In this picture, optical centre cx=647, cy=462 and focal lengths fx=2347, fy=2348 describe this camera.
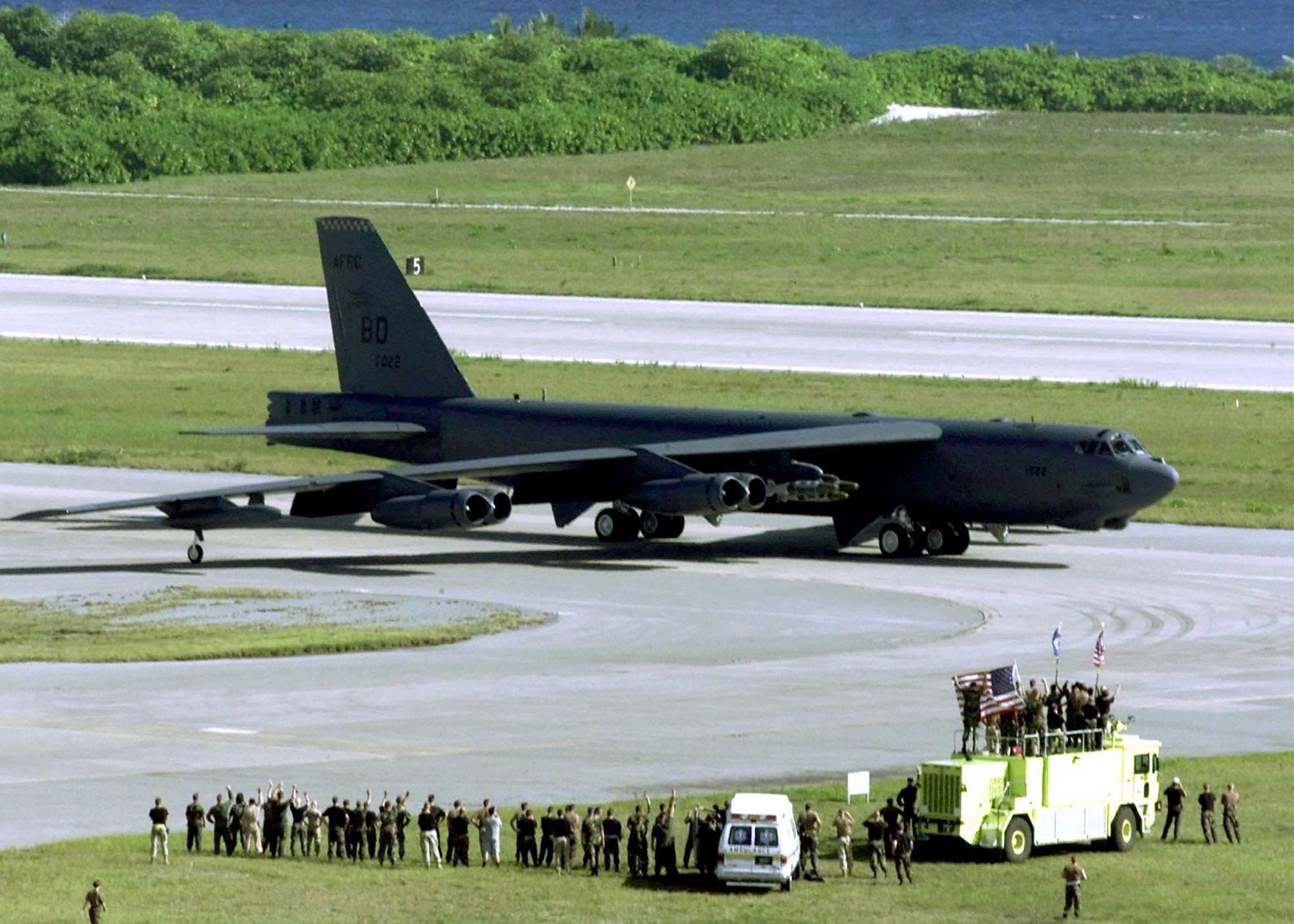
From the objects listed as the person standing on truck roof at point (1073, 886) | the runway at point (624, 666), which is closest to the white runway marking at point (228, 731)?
the runway at point (624, 666)

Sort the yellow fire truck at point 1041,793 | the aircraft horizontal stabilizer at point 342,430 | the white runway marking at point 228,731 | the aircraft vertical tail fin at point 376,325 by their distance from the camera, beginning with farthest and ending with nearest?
the aircraft vertical tail fin at point 376,325 → the aircraft horizontal stabilizer at point 342,430 → the white runway marking at point 228,731 → the yellow fire truck at point 1041,793

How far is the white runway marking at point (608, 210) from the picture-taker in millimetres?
119500

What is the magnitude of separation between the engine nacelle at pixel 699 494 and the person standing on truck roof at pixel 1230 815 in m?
20.5

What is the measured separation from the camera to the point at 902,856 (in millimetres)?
24891

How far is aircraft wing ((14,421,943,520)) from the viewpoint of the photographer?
46125 mm

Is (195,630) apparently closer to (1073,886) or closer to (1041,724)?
(1041,724)

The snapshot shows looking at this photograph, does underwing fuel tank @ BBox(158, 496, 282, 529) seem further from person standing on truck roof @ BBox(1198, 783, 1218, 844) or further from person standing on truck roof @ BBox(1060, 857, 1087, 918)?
person standing on truck roof @ BBox(1060, 857, 1087, 918)

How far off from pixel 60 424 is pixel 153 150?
74.9 meters

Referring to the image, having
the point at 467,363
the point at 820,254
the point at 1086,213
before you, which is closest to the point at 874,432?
the point at 467,363

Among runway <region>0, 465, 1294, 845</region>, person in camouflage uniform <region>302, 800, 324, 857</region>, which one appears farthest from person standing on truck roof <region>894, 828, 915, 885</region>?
person in camouflage uniform <region>302, 800, 324, 857</region>

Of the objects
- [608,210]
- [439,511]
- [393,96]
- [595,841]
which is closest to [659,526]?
[439,511]

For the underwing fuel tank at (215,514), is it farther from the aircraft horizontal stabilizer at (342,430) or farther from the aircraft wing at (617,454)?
the aircraft horizontal stabilizer at (342,430)

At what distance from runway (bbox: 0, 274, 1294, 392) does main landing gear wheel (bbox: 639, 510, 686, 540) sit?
24931 mm

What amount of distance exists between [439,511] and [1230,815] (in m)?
22.0
